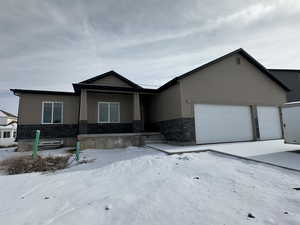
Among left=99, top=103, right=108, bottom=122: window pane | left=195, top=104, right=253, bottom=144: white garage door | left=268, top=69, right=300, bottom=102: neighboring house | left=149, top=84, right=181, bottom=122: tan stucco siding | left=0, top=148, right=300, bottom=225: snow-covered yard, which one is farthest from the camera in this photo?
left=268, top=69, right=300, bottom=102: neighboring house

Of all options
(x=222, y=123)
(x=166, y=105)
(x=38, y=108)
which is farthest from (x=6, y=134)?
(x=222, y=123)

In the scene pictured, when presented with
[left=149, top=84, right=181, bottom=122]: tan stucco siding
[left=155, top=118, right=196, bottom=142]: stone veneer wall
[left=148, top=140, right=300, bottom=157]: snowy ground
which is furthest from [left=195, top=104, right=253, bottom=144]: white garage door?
[left=148, top=140, right=300, bottom=157]: snowy ground

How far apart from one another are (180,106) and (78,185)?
700 cm

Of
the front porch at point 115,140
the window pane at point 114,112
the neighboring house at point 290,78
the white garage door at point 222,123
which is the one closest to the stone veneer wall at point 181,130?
the white garage door at point 222,123

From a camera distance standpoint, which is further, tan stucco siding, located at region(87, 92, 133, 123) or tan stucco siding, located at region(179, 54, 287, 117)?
tan stucco siding, located at region(87, 92, 133, 123)

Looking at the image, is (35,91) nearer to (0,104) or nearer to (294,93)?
(294,93)

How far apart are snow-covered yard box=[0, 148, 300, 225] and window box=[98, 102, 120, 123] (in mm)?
7280

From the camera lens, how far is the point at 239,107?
10.7m

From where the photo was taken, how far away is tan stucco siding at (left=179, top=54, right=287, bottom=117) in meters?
9.64

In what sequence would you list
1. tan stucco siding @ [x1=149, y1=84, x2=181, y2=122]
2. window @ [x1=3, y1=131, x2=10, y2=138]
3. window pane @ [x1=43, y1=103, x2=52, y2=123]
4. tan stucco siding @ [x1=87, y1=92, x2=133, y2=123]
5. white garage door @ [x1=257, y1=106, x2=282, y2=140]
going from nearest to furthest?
tan stucco siding @ [x1=149, y1=84, x2=181, y2=122]
white garage door @ [x1=257, y1=106, x2=282, y2=140]
window pane @ [x1=43, y1=103, x2=52, y2=123]
tan stucco siding @ [x1=87, y1=92, x2=133, y2=123]
window @ [x1=3, y1=131, x2=10, y2=138]

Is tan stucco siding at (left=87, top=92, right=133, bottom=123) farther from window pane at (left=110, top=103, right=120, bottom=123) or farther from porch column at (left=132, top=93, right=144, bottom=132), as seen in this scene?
porch column at (left=132, top=93, right=144, bottom=132)

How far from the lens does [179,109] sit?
956cm

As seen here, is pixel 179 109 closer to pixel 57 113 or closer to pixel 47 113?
pixel 57 113

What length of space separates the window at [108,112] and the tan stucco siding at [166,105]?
2.82 meters
